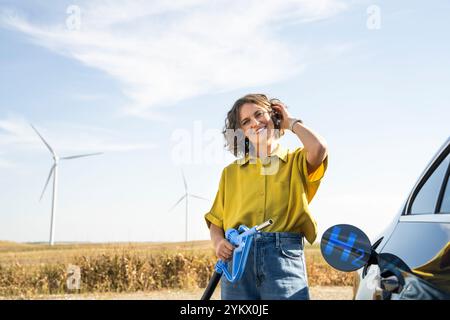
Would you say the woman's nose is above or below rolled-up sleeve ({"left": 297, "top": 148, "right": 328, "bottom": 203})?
above

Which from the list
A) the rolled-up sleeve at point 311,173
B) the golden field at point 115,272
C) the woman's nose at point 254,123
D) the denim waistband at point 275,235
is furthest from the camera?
the golden field at point 115,272

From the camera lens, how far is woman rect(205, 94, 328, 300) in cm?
234

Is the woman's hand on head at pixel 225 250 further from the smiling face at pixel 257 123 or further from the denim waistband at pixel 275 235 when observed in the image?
the smiling face at pixel 257 123

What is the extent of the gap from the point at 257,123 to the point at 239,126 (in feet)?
0.70

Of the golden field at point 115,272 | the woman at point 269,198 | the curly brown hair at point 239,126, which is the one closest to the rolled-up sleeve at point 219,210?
the woman at point 269,198

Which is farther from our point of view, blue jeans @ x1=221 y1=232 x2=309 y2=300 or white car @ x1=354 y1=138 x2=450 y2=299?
blue jeans @ x1=221 y1=232 x2=309 y2=300

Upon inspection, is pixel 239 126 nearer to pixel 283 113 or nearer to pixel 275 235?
pixel 283 113

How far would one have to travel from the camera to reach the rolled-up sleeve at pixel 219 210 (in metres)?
2.71

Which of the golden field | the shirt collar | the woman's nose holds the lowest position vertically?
the golden field

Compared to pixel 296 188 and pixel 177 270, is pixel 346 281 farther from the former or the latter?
pixel 296 188

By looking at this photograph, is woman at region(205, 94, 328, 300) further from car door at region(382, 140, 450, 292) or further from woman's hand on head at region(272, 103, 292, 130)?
car door at region(382, 140, 450, 292)

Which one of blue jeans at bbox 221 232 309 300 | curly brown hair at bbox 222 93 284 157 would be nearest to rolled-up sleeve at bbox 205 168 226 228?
curly brown hair at bbox 222 93 284 157

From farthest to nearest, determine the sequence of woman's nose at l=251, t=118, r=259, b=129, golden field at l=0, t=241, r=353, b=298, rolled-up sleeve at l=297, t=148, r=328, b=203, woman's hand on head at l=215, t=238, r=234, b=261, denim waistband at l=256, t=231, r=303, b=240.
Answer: golden field at l=0, t=241, r=353, b=298
woman's nose at l=251, t=118, r=259, b=129
rolled-up sleeve at l=297, t=148, r=328, b=203
denim waistband at l=256, t=231, r=303, b=240
woman's hand on head at l=215, t=238, r=234, b=261

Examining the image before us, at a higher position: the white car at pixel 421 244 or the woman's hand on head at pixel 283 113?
the woman's hand on head at pixel 283 113
